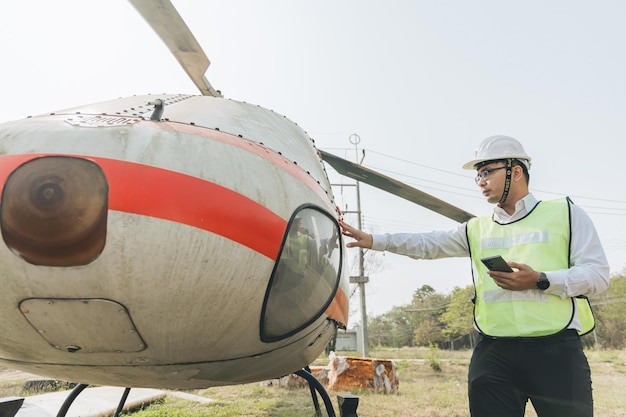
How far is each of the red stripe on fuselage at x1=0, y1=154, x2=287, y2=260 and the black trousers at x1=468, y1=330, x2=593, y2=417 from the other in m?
1.33

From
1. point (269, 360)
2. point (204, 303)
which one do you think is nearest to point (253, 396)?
point (269, 360)

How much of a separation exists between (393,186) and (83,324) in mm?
2258

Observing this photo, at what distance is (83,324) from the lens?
4.41 ft

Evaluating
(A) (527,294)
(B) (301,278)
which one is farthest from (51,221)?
(A) (527,294)

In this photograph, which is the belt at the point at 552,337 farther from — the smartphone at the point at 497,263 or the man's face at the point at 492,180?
the man's face at the point at 492,180

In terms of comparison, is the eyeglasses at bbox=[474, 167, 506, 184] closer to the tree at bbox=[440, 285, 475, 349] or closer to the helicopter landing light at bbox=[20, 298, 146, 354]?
the helicopter landing light at bbox=[20, 298, 146, 354]

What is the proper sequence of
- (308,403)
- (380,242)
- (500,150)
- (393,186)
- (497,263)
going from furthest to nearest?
1. (308,403)
2. (393,186)
3. (380,242)
4. (500,150)
5. (497,263)

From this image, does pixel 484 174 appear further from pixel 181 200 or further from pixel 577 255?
pixel 181 200

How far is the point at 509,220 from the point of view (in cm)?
231

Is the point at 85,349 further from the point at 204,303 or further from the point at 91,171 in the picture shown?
the point at 91,171

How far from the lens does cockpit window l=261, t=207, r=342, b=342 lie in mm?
1609

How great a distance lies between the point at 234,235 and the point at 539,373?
1518mm

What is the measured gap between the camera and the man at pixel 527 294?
1.90 meters

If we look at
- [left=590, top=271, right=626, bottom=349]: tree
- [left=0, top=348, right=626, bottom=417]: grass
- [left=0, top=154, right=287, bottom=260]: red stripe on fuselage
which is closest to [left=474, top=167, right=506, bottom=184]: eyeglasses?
[left=0, top=154, right=287, bottom=260]: red stripe on fuselage
